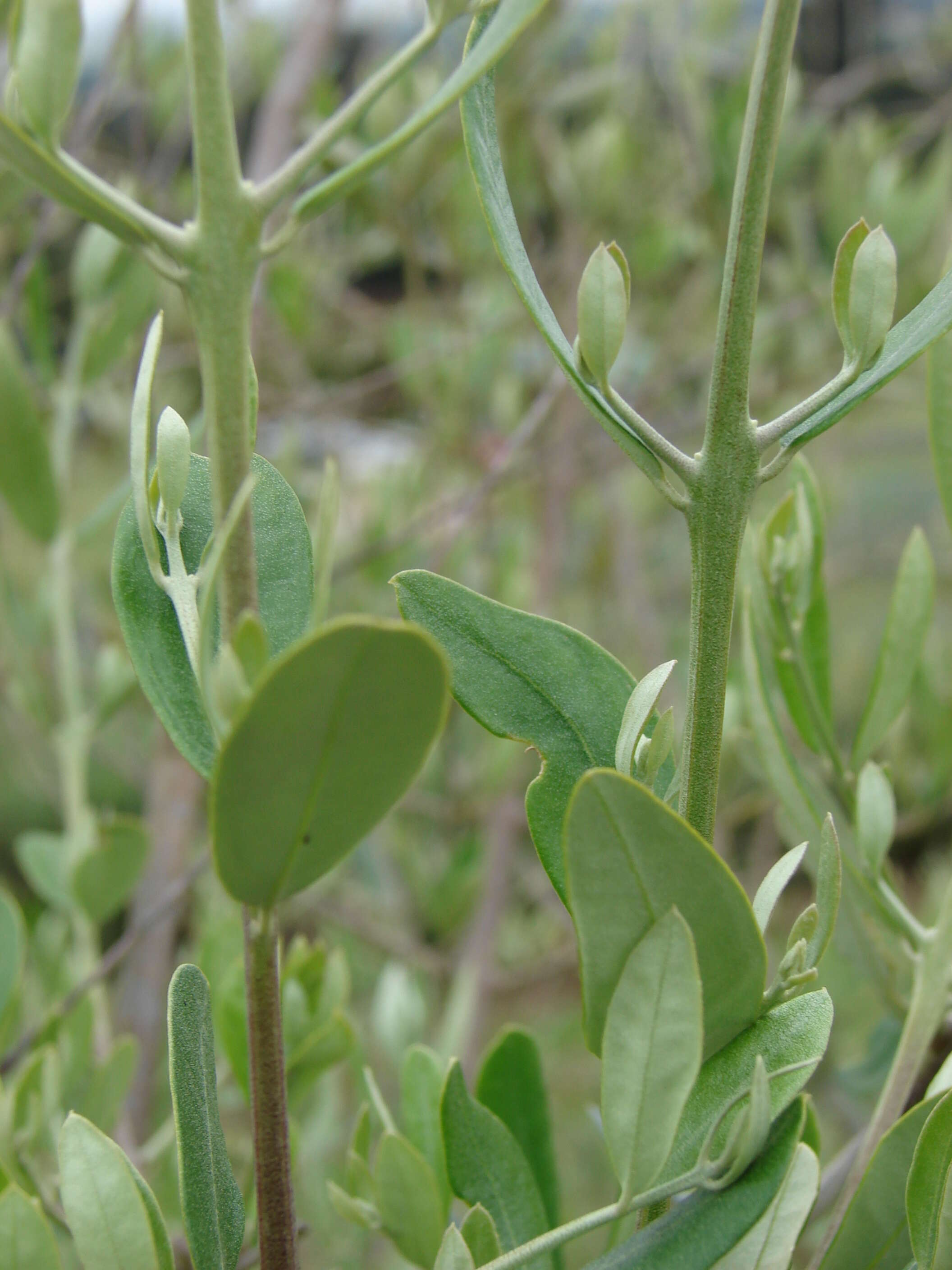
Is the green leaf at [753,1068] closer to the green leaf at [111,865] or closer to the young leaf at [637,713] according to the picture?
the young leaf at [637,713]

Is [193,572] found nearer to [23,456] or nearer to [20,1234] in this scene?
[20,1234]

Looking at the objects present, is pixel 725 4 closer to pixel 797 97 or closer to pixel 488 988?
pixel 797 97

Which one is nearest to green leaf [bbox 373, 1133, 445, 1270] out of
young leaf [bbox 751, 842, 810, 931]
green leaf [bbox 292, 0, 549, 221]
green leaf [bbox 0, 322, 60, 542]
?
young leaf [bbox 751, 842, 810, 931]

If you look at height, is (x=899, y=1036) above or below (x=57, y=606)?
below

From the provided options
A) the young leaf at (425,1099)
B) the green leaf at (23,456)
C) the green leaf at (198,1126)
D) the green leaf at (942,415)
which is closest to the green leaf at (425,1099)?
the young leaf at (425,1099)

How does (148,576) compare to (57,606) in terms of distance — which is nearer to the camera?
(148,576)

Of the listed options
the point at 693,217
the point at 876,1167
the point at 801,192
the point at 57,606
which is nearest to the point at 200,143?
the point at 876,1167
